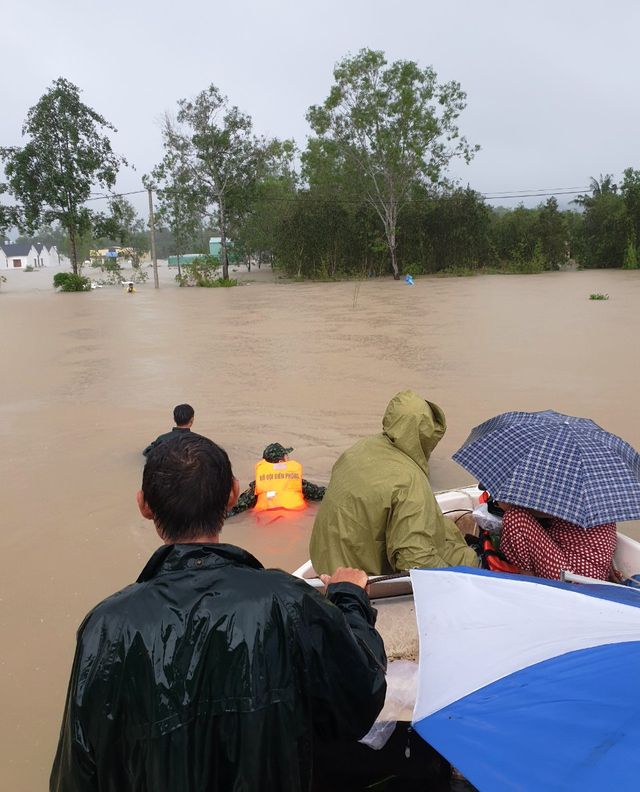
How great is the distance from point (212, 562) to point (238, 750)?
337mm

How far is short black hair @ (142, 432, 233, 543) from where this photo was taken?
145cm

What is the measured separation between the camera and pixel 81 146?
31.5 metres

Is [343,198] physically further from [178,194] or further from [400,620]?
[400,620]

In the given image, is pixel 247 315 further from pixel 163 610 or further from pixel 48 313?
pixel 163 610

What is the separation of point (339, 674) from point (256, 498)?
13.3 feet

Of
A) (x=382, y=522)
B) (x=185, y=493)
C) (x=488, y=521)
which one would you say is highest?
(x=185, y=493)

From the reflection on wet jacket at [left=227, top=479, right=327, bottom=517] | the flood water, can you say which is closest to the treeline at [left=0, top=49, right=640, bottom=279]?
the flood water

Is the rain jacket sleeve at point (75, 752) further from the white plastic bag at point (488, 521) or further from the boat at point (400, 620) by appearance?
the white plastic bag at point (488, 521)

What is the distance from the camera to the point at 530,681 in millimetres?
1575

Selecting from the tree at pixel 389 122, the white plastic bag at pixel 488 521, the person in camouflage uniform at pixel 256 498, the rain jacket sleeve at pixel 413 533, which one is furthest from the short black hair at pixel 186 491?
the tree at pixel 389 122

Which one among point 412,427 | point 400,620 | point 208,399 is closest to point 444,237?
point 208,399

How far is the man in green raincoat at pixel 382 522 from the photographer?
2896mm

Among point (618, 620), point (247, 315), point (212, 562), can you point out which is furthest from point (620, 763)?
point (247, 315)

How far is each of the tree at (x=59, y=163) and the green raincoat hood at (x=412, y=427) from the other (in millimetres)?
31503
